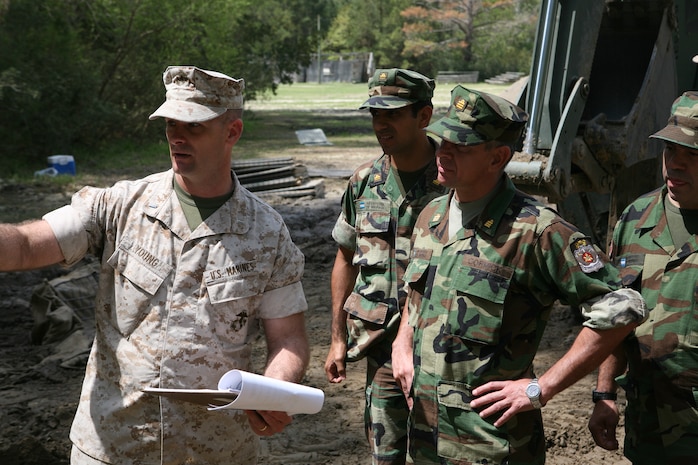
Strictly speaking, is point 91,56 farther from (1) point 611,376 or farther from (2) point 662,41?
(1) point 611,376

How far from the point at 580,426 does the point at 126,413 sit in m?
3.56

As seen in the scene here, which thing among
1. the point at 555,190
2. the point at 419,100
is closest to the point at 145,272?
the point at 419,100

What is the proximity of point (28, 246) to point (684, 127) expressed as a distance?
7.70ft

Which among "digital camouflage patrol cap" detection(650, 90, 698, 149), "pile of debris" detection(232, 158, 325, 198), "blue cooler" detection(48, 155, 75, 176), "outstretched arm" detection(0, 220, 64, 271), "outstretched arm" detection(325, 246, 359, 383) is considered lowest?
"blue cooler" detection(48, 155, 75, 176)

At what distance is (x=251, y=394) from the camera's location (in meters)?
2.48

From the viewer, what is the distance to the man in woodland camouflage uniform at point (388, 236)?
13.0 ft

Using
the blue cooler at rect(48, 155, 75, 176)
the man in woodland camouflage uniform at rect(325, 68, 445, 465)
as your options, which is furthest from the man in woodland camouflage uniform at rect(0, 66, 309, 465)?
the blue cooler at rect(48, 155, 75, 176)

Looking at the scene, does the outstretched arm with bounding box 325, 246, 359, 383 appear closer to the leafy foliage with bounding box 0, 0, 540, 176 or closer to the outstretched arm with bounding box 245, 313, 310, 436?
the outstretched arm with bounding box 245, 313, 310, 436

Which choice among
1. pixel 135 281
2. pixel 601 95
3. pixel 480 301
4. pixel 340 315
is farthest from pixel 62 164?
pixel 480 301

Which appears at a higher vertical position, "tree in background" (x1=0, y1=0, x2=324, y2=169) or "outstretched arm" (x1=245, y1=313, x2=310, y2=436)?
"outstretched arm" (x1=245, y1=313, x2=310, y2=436)

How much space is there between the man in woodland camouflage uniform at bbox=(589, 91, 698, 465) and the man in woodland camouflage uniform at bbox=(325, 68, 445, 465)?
3.12 feet

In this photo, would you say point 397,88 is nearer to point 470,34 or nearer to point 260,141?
point 260,141

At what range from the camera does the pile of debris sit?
44.6 feet

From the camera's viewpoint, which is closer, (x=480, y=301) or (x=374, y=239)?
(x=480, y=301)
